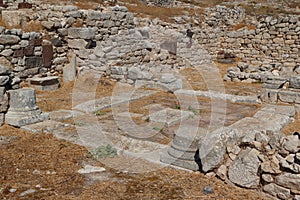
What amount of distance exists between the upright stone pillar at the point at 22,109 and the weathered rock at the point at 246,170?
4765 millimetres

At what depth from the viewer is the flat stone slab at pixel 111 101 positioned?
9.75 m

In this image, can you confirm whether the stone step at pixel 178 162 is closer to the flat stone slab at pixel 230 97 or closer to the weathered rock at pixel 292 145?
the weathered rock at pixel 292 145

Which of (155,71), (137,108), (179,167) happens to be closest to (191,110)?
(137,108)

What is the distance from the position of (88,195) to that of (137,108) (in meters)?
4.87

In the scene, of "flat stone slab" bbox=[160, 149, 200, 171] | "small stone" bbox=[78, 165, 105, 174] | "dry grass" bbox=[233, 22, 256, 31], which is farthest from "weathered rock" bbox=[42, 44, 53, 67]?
"dry grass" bbox=[233, 22, 256, 31]

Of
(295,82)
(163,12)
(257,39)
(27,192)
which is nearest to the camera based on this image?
(27,192)

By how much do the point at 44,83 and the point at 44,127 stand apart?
13.9 feet

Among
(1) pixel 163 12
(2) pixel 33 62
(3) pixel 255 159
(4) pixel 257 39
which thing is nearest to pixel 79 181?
(3) pixel 255 159

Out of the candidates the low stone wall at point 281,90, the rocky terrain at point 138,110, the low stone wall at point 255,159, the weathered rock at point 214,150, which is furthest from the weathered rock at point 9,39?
the weathered rock at point 214,150

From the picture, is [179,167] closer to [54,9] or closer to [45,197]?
[45,197]

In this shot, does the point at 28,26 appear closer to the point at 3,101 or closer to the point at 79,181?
the point at 3,101

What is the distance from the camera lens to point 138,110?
9742 millimetres

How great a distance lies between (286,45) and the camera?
19.8 meters

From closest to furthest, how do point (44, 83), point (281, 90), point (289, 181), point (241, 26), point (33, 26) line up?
1. point (289, 181)
2. point (281, 90)
3. point (44, 83)
4. point (33, 26)
5. point (241, 26)
